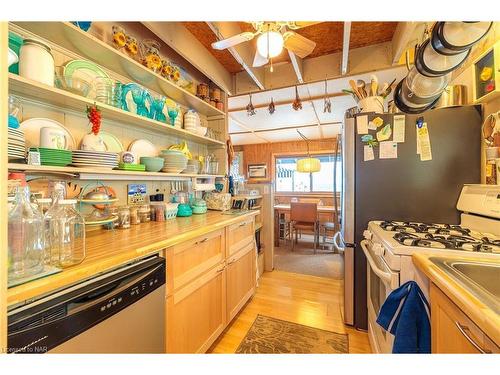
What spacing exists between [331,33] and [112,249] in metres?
2.45

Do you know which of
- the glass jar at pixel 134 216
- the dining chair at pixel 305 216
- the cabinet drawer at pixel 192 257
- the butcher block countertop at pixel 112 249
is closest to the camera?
the butcher block countertop at pixel 112 249

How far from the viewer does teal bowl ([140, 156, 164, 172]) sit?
59.3 inches

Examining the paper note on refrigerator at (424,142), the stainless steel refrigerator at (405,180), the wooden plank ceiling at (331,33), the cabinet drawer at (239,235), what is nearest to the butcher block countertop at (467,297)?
the stainless steel refrigerator at (405,180)

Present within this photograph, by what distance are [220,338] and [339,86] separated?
2947 millimetres

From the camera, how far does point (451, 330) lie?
0.70 m

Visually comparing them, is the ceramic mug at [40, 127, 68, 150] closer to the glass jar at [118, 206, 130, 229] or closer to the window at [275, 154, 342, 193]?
the glass jar at [118, 206, 130, 229]

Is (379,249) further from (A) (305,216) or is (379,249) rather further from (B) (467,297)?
(A) (305,216)

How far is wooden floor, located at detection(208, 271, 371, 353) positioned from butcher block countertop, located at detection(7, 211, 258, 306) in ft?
2.95

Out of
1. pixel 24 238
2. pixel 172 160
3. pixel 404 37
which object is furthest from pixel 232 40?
pixel 24 238

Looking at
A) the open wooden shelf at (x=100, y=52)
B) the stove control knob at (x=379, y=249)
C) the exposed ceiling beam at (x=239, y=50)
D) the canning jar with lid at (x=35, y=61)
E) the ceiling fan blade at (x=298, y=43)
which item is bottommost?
the stove control knob at (x=379, y=249)

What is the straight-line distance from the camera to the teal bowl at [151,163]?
1507 mm

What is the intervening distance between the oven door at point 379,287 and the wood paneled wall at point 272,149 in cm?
432

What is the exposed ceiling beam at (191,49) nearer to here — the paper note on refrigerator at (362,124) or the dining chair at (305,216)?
the paper note on refrigerator at (362,124)
